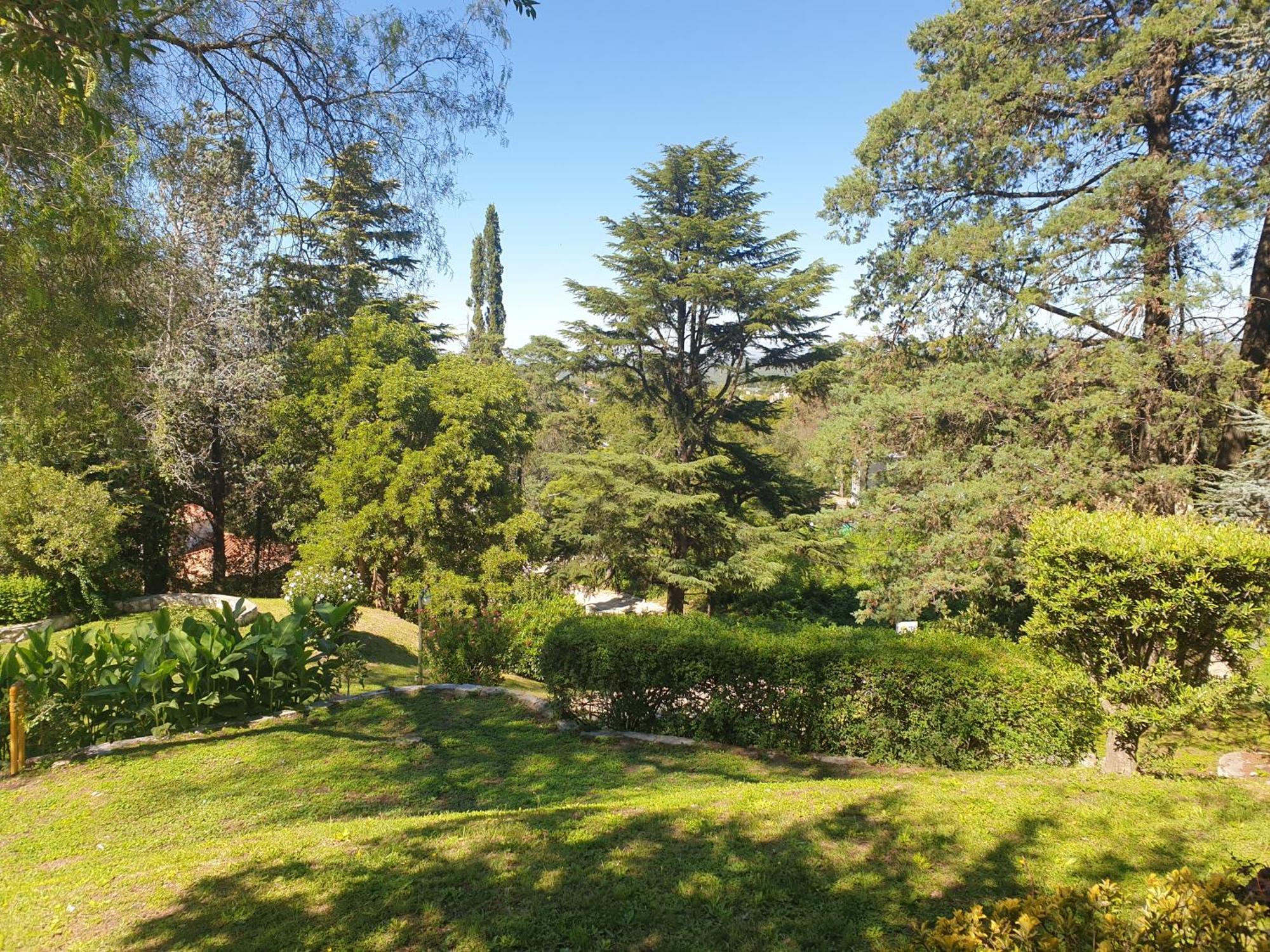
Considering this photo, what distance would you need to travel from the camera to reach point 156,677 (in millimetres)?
Result: 6305

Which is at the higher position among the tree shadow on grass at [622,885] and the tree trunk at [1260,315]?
the tree trunk at [1260,315]

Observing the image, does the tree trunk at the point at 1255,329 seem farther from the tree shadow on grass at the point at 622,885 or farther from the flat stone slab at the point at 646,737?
the flat stone slab at the point at 646,737

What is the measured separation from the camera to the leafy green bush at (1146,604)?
15.3 ft

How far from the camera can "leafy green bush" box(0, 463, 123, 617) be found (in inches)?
459

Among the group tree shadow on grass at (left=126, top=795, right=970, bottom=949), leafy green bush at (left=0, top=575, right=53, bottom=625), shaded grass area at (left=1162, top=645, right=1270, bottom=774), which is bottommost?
shaded grass area at (left=1162, top=645, right=1270, bottom=774)

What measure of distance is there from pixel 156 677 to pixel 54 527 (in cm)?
793

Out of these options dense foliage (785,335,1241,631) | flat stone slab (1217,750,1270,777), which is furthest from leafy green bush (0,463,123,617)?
flat stone slab (1217,750,1270,777)

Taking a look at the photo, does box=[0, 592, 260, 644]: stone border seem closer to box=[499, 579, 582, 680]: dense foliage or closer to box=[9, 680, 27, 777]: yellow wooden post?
box=[499, 579, 582, 680]: dense foliage

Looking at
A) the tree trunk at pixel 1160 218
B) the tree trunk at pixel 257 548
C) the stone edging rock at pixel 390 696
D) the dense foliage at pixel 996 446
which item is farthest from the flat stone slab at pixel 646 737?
the tree trunk at pixel 257 548

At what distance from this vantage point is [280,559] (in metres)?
19.3

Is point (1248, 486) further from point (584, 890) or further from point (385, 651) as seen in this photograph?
point (385, 651)

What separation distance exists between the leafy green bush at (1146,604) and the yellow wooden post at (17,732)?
8.74 m

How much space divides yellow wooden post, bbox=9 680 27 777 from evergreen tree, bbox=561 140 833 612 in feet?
35.9

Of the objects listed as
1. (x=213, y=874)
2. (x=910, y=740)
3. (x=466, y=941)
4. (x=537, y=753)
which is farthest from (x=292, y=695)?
(x=910, y=740)
